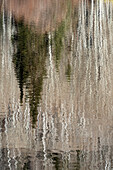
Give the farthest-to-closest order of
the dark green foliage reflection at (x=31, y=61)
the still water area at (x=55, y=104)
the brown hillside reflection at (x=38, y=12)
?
the brown hillside reflection at (x=38, y=12), the dark green foliage reflection at (x=31, y=61), the still water area at (x=55, y=104)

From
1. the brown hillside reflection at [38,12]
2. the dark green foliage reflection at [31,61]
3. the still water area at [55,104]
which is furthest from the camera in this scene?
the brown hillside reflection at [38,12]

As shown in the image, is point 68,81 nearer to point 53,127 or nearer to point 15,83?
point 15,83

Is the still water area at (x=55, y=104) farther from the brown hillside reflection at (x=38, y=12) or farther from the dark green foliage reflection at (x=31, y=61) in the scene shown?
the brown hillside reflection at (x=38, y=12)

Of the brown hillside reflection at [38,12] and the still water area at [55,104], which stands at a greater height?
the brown hillside reflection at [38,12]

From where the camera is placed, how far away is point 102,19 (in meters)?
35.7

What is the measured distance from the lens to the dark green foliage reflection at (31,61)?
1360cm

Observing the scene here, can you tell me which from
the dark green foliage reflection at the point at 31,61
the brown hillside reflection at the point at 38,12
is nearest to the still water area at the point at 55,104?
the dark green foliage reflection at the point at 31,61

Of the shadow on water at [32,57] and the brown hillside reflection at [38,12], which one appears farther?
the brown hillside reflection at [38,12]

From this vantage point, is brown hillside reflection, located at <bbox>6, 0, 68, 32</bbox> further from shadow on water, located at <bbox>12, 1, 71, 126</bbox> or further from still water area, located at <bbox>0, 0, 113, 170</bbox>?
still water area, located at <bbox>0, 0, 113, 170</bbox>

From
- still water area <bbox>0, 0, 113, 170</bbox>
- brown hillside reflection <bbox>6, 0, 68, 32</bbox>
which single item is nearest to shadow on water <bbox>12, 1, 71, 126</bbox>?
still water area <bbox>0, 0, 113, 170</bbox>

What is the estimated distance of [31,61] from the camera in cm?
1883

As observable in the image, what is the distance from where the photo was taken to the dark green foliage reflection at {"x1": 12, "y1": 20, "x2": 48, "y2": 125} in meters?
13.6

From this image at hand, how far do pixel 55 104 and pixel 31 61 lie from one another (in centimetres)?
639

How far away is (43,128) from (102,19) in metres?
25.9
